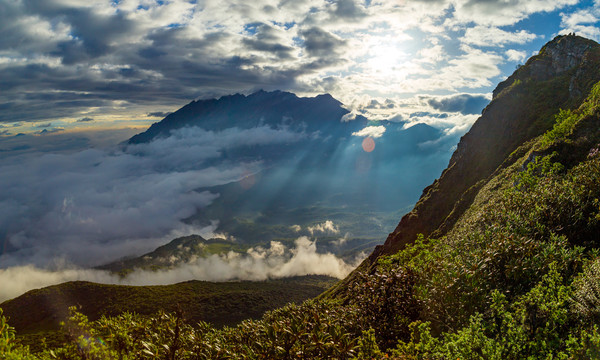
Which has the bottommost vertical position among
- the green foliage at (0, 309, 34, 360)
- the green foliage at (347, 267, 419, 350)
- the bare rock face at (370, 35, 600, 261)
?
the green foliage at (347, 267, 419, 350)

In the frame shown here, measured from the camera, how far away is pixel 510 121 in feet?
294

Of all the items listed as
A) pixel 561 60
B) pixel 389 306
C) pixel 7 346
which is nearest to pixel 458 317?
pixel 389 306

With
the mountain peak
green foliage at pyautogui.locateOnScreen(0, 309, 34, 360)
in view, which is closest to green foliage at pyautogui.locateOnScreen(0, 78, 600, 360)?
green foliage at pyautogui.locateOnScreen(0, 309, 34, 360)

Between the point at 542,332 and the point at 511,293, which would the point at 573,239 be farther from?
the point at 542,332

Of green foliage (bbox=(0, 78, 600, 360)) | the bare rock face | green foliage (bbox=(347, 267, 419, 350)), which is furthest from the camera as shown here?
the bare rock face

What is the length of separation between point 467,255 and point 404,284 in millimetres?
4479

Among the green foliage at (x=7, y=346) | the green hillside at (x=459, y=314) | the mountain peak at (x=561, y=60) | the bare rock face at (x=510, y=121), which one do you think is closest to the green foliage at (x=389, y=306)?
the green hillside at (x=459, y=314)

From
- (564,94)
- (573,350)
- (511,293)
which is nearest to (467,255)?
(511,293)

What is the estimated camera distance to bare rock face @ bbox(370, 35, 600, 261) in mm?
76875

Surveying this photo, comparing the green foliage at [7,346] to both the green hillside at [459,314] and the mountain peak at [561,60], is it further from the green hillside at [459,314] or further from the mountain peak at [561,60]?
the mountain peak at [561,60]

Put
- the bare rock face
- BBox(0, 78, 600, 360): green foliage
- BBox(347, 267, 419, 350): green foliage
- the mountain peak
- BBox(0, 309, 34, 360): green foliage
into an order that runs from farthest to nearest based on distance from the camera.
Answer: the mountain peak, the bare rock face, BBox(347, 267, 419, 350): green foliage, BBox(0, 78, 600, 360): green foliage, BBox(0, 309, 34, 360): green foliage

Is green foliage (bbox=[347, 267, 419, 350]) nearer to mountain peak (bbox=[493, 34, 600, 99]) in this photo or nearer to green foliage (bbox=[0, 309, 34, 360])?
green foliage (bbox=[0, 309, 34, 360])

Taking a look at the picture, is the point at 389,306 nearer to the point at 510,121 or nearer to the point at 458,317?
the point at 458,317

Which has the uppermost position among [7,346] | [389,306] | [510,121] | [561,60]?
[561,60]
